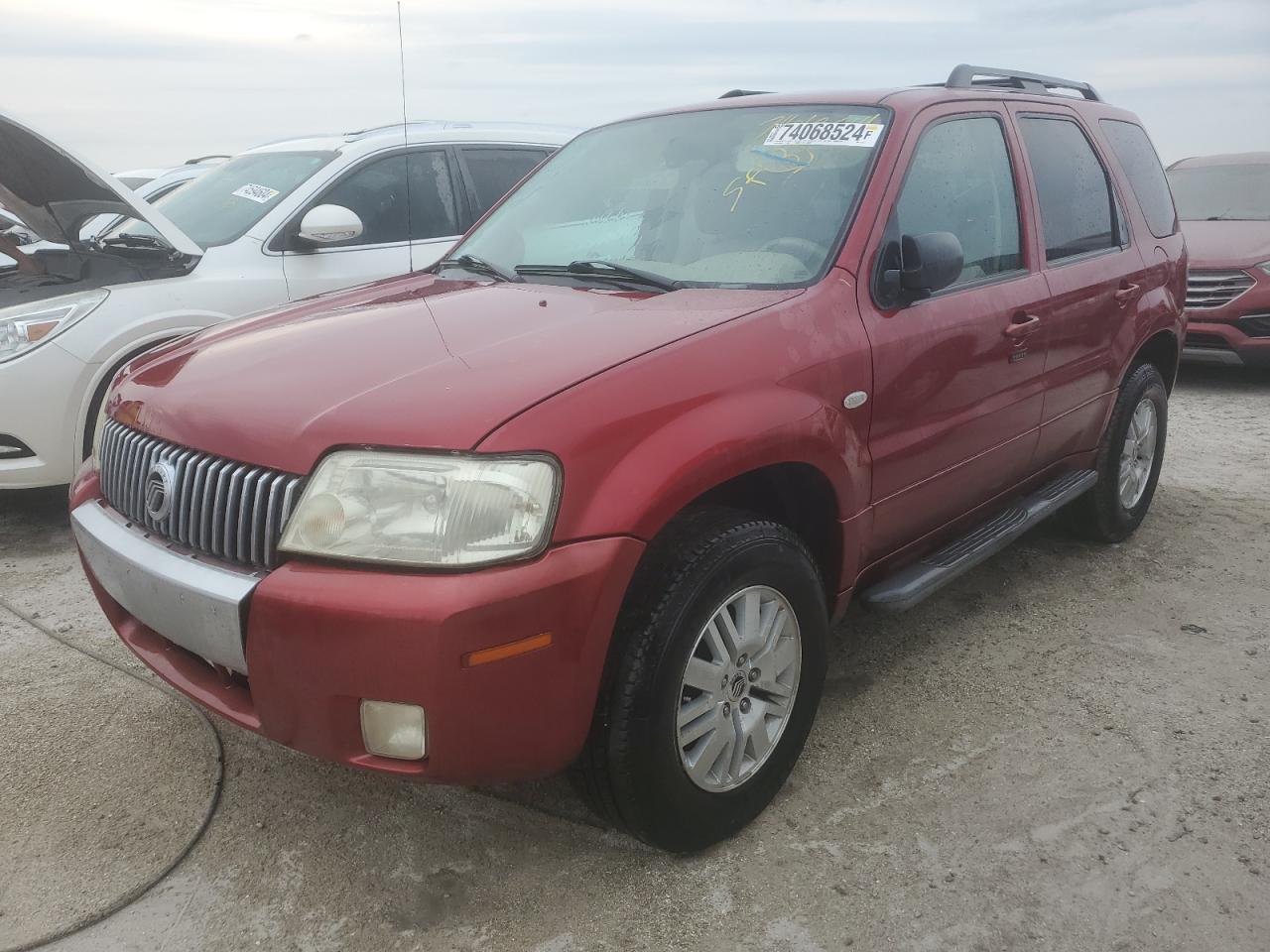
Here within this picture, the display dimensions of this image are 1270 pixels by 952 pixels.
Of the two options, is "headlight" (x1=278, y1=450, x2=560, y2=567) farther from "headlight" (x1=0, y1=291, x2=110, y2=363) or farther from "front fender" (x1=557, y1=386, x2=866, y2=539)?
"headlight" (x1=0, y1=291, x2=110, y2=363)

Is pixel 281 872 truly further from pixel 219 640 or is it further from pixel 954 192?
pixel 954 192

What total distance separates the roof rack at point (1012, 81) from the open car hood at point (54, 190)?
323cm

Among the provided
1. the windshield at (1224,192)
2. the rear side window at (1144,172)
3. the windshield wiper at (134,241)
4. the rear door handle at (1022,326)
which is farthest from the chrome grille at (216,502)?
the windshield at (1224,192)

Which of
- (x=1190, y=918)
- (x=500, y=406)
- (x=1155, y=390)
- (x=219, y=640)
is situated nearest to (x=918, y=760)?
(x=1190, y=918)

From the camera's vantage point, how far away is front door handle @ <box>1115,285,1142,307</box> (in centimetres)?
389

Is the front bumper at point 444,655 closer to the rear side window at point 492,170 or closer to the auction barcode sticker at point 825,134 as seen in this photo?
the auction barcode sticker at point 825,134

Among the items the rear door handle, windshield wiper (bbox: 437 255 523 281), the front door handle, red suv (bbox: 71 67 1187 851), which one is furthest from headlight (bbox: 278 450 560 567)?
the front door handle

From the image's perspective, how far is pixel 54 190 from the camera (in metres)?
4.24

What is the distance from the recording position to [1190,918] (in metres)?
2.23

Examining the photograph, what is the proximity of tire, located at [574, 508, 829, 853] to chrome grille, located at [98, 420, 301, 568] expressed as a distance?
70cm

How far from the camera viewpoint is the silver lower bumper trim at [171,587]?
2.06m

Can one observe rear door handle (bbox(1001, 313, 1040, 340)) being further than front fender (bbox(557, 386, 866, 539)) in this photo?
Yes

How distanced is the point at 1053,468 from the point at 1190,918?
73.8 inches

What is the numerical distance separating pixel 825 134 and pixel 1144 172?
6.67ft
